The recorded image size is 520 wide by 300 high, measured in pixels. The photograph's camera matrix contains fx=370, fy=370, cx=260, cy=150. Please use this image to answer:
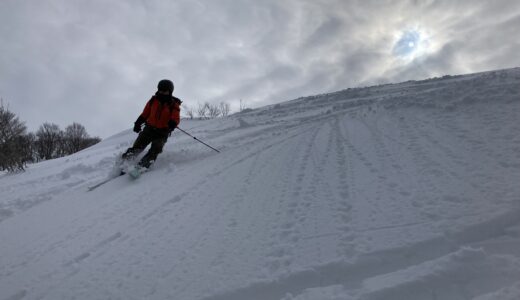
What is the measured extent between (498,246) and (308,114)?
26.2 feet

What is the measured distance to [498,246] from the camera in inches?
107

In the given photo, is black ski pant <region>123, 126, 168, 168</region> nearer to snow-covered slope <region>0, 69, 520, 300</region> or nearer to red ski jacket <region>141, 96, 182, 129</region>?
red ski jacket <region>141, 96, 182, 129</region>

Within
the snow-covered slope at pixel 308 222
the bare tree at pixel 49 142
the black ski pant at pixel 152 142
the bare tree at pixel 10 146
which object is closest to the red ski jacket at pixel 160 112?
the black ski pant at pixel 152 142

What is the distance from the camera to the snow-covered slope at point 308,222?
2.71 metres

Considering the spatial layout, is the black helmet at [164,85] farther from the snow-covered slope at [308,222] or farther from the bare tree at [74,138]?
the bare tree at [74,138]

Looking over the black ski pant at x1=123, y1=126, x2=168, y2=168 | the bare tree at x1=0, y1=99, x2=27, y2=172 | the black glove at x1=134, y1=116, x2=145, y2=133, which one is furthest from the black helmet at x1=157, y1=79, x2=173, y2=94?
the bare tree at x1=0, y1=99, x2=27, y2=172

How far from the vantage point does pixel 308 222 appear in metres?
3.57

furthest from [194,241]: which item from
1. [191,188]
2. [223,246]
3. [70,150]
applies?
[70,150]

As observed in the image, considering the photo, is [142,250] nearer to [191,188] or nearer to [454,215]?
[191,188]

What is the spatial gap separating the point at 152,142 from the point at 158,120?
1.54 feet

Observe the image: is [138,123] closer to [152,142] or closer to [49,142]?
[152,142]

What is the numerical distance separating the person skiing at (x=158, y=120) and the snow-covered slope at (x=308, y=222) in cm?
66

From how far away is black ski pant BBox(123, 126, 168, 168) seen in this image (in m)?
7.39

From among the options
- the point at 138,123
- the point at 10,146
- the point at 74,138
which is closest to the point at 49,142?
the point at 74,138
